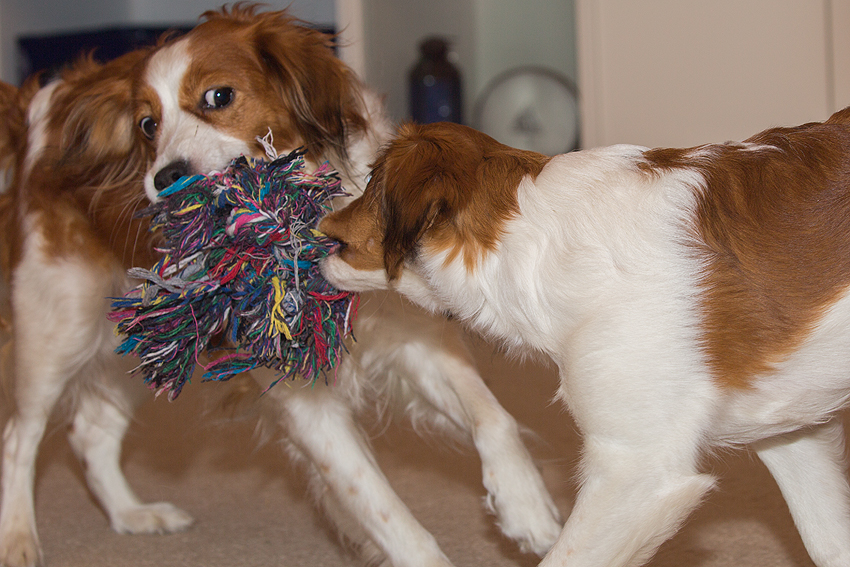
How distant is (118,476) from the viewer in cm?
234

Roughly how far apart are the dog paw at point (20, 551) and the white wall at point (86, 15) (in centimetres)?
411

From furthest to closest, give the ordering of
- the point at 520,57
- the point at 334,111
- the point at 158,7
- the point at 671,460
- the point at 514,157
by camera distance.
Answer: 1. the point at 158,7
2. the point at 520,57
3. the point at 334,111
4. the point at 514,157
5. the point at 671,460

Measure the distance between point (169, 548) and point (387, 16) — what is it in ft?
15.1

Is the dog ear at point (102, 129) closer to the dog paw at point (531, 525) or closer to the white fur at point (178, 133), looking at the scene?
the white fur at point (178, 133)

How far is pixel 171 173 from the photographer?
68.0 inches

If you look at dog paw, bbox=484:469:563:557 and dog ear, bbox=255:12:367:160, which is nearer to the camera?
dog paw, bbox=484:469:563:557

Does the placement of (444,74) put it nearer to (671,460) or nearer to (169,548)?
(169,548)

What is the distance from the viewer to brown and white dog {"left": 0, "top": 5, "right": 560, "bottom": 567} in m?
1.77

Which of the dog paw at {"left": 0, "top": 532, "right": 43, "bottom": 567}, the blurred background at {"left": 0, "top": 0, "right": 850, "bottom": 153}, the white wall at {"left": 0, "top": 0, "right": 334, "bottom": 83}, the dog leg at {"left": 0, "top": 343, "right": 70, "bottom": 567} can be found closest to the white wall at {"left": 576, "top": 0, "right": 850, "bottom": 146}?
the blurred background at {"left": 0, "top": 0, "right": 850, "bottom": 153}

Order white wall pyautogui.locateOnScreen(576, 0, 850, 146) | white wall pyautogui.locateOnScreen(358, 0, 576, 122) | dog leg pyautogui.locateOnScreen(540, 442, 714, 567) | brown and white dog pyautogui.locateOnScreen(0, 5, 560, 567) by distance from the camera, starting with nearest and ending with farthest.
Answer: dog leg pyautogui.locateOnScreen(540, 442, 714, 567), brown and white dog pyautogui.locateOnScreen(0, 5, 560, 567), white wall pyautogui.locateOnScreen(576, 0, 850, 146), white wall pyautogui.locateOnScreen(358, 0, 576, 122)

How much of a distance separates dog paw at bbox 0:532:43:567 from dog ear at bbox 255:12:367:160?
44.4 inches

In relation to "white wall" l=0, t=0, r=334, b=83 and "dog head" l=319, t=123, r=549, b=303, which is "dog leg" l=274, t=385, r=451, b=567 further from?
"white wall" l=0, t=0, r=334, b=83

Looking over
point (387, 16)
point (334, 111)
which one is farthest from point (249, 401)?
point (387, 16)

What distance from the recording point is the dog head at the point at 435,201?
1.26 metres
